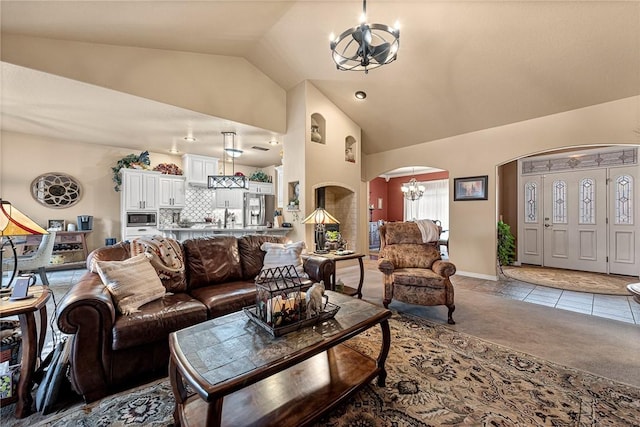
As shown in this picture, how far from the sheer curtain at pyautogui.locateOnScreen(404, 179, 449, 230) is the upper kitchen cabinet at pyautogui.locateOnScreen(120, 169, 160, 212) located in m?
7.74

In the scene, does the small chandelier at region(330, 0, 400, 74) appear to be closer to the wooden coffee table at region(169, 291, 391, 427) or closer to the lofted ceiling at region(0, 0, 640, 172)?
the lofted ceiling at region(0, 0, 640, 172)

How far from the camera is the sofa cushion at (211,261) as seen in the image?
2.77 m

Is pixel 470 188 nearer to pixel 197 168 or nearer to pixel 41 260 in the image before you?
pixel 197 168

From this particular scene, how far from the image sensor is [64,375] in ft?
5.68

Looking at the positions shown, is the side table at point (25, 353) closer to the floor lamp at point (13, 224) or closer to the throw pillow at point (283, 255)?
the floor lamp at point (13, 224)

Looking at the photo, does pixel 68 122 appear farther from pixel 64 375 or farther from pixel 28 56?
pixel 64 375

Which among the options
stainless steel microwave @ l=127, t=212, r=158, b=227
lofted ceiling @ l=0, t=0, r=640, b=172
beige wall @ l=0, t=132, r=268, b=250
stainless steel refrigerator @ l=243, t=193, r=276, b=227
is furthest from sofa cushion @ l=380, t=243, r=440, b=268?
beige wall @ l=0, t=132, r=268, b=250

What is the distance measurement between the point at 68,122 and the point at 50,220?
2.25 m

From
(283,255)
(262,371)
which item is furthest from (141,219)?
(262,371)

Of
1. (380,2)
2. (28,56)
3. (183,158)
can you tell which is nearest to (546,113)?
(380,2)

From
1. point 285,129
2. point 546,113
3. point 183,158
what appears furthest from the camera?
point 183,158

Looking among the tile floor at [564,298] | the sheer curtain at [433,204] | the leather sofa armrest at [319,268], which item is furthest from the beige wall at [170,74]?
the sheer curtain at [433,204]

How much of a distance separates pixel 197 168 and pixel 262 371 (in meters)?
6.62

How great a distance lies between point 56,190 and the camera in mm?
5539
